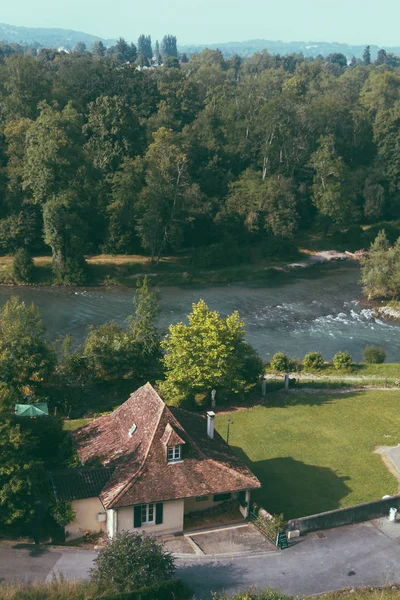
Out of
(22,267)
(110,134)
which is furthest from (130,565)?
(110,134)

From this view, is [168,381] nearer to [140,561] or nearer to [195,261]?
[140,561]

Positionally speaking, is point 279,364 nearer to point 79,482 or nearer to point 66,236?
point 79,482

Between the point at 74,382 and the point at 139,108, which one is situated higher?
the point at 139,108

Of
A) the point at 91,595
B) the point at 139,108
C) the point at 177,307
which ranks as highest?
the point at 139,108

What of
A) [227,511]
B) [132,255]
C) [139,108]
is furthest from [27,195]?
[227,511]

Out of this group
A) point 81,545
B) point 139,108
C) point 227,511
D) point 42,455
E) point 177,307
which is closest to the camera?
point 81,545

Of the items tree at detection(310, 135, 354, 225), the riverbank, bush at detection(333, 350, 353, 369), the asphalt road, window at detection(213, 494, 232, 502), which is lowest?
the riverbank

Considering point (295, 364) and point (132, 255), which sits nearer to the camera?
point (295, 364)

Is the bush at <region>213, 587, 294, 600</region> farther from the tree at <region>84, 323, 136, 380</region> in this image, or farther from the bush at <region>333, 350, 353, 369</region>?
the bush at <region>333, 350, 353, 369</region>

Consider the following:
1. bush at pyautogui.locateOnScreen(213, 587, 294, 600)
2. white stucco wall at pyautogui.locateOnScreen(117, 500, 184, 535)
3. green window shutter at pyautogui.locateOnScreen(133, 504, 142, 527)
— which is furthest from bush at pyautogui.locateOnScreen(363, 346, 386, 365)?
bush at pyautogui.locateOnScreen(213, 587, 294, 600)
